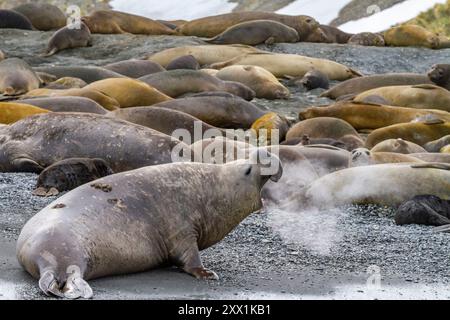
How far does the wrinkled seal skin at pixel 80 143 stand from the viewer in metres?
7.74

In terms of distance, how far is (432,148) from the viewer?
10289 mm

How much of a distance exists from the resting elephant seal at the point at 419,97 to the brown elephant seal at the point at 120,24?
689 centimetres

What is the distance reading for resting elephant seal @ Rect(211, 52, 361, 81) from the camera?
1538 cm

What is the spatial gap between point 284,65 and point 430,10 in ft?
37.6

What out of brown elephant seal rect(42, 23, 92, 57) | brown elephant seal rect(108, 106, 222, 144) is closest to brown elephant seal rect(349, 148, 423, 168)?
brown elephant seal rect(108, 106, 222, 144)

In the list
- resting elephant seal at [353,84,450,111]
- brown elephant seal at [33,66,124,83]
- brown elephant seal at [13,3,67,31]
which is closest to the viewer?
resting elephant seal at [353,84,450,111]

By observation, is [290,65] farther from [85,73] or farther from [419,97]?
[85,73]

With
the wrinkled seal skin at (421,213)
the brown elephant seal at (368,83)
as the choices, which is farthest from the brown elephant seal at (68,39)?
the wrinkled seal skin at (421,213)

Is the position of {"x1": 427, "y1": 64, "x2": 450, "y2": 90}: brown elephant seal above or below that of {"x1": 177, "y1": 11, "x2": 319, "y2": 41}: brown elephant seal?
below

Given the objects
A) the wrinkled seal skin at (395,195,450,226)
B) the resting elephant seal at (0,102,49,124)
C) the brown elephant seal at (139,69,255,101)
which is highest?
the resting elephant seal at (0,102,49,124)

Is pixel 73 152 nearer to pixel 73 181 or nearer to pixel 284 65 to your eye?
pixel 73 181

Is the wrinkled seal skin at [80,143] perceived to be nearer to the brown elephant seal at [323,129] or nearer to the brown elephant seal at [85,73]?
the brown elephant seal at [323,129]

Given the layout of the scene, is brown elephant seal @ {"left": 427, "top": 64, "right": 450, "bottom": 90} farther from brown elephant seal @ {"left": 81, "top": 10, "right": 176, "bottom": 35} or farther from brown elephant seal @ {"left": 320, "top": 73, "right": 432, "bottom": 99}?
brown elephant seal @ {"left": 81, "top": 10, "right": 176, "bottom": 35}

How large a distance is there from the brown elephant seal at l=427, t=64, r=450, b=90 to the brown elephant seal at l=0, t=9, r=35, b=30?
8.22 meters
